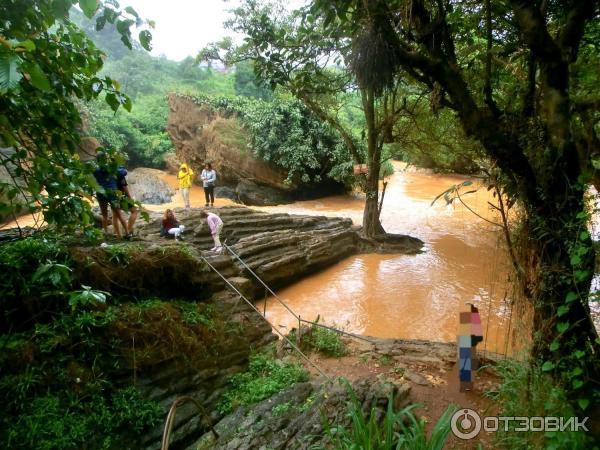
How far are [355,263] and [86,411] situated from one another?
28.6ft

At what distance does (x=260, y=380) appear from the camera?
14.2ft

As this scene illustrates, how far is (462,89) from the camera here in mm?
3084

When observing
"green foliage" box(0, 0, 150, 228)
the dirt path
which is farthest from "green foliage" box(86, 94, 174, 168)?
"green foliage" box(0, 0, 150, 228)

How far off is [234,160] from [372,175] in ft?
27.2

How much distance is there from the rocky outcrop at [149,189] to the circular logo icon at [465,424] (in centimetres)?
1618

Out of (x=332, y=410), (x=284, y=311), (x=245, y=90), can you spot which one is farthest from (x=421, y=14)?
(x=245, y=90)

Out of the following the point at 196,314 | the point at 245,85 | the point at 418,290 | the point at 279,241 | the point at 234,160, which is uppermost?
the point at 245,85

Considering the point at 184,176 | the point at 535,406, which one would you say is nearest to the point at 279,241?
the point at 184,176

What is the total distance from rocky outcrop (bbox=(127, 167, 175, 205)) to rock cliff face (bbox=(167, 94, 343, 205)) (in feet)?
8.58

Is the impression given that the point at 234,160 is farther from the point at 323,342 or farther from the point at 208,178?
the point at 323,342

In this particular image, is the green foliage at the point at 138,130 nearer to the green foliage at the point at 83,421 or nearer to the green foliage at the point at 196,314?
the green foliage at the point at 196,314

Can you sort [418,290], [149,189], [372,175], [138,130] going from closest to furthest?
[418,290] < [372,175] < [149,189] < [138,130]

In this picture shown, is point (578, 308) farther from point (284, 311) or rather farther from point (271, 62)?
point (284, 311)

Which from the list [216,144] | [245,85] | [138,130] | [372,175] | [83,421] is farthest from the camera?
[245,85]
